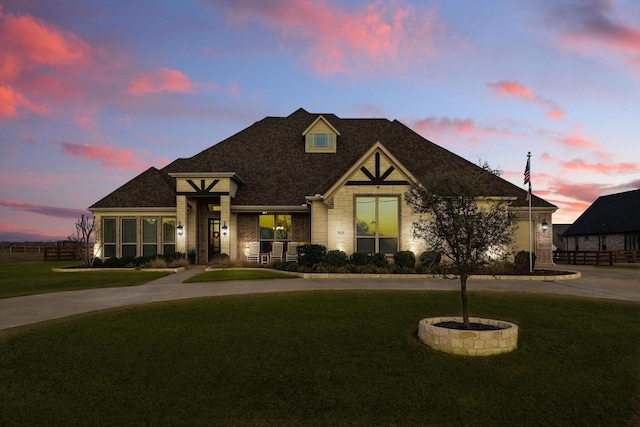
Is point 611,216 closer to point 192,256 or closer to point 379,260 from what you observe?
point 379,260

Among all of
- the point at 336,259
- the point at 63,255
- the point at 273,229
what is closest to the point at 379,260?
the point at 336,259

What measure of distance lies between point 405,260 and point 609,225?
36294mm

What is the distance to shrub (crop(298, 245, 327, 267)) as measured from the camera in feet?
72.4

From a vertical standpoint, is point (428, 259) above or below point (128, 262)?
above

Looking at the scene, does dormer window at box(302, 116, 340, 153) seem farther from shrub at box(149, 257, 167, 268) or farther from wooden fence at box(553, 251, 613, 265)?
wooden fence at box(553, 251, 613, 265)

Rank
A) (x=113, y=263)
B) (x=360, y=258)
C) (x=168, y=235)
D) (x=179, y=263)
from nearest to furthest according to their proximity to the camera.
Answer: (x=360, y=258) < (x=179, y=263) < (x=113, y=263) < (x=168, y=235)

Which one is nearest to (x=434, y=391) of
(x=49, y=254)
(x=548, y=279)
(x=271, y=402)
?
(x=271, y=402)

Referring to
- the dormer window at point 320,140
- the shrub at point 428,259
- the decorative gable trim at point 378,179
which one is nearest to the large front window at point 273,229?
the decorative gable trim at point 378,179

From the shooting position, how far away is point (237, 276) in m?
19.4

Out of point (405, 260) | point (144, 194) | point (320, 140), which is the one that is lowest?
point (405, 260)

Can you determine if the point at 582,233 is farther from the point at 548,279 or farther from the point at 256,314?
the point at 256,314

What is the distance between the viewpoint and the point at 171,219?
27.9m

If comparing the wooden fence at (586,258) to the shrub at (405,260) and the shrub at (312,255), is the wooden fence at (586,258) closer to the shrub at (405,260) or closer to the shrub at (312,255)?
the shrub at (405,260)

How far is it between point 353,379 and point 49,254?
4014 cm
